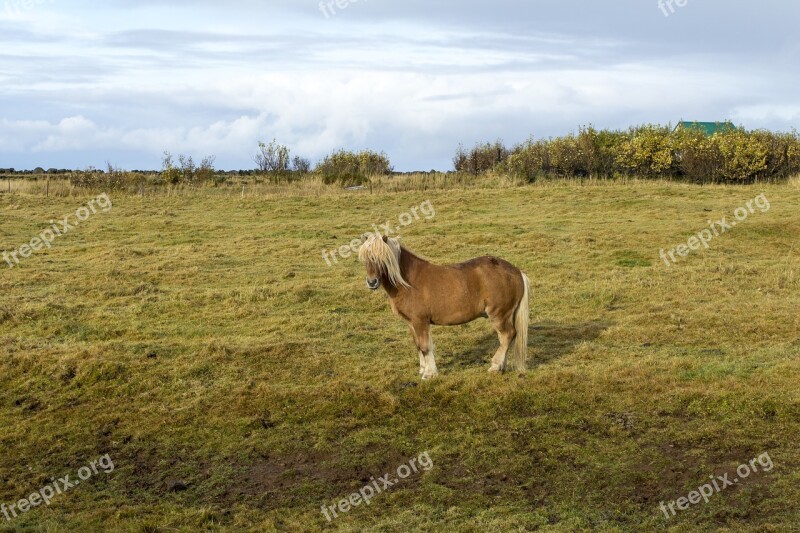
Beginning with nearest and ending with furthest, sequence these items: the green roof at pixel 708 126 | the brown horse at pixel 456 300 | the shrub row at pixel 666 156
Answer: the brown horse at pixel 456 300, the shrub row at pixel 666 156, the green roof at pixel 708 126

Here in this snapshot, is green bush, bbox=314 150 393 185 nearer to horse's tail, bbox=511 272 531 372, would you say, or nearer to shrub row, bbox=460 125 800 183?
shrub row, bbox=460 125 800 183

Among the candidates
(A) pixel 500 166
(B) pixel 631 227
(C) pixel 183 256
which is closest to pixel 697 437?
(C) pixel 183 256

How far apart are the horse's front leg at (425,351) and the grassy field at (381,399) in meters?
0.19

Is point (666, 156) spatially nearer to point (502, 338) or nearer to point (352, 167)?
point (352, 167)

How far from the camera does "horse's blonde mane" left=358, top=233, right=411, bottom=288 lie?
9.92 metres

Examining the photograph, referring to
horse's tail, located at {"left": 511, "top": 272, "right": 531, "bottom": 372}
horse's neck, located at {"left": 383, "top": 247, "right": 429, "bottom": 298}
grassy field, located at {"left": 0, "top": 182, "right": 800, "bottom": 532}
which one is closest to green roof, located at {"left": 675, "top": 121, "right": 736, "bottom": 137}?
grassy field, located at {"left": 0, "top": 182, "right": 800, "bottom": 532}

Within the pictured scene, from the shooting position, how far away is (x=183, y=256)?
19.7 meters

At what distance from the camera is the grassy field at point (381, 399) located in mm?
7125

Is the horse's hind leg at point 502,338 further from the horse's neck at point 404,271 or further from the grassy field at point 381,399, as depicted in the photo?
the horse's neck at point 404,271

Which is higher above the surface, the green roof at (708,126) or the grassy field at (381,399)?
the green roof at (708,126)

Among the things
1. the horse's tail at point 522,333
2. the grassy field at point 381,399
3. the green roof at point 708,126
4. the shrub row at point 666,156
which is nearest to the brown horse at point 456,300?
the horse's tail at point 522,333

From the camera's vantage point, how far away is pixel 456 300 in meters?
10.2

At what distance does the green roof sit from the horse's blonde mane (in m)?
A: 36.3

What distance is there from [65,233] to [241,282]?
10.00 meters
